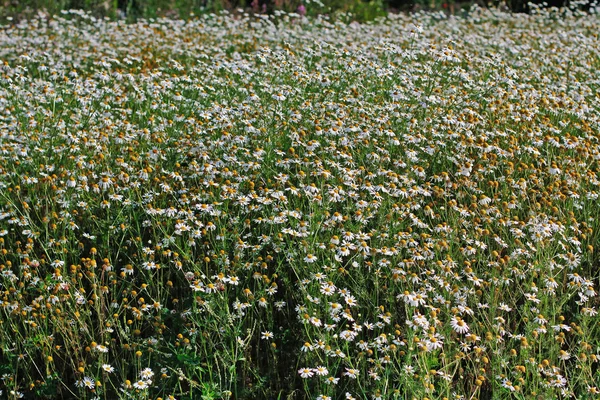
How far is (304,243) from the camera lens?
148 inches

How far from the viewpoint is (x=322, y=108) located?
5336mm

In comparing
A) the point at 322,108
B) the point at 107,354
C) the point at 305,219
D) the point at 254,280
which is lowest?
the point at 107,354

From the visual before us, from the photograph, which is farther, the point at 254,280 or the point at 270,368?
the point at 254,280

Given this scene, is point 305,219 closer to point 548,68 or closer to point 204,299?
point 204,299

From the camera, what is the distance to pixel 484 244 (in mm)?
3863

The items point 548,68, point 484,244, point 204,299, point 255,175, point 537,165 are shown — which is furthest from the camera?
point 548,68

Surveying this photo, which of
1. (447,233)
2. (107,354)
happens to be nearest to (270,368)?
(107,354)

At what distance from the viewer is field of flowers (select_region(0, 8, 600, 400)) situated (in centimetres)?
343

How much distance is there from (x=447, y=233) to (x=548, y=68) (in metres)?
3.67

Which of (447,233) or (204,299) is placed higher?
(447,233)

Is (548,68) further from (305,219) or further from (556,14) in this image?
(556,14)

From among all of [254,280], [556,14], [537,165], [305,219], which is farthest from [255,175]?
[556,14]

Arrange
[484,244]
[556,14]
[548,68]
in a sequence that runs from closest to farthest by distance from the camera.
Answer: [484,244], [548,68], [556,14]

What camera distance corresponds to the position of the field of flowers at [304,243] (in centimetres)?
343
